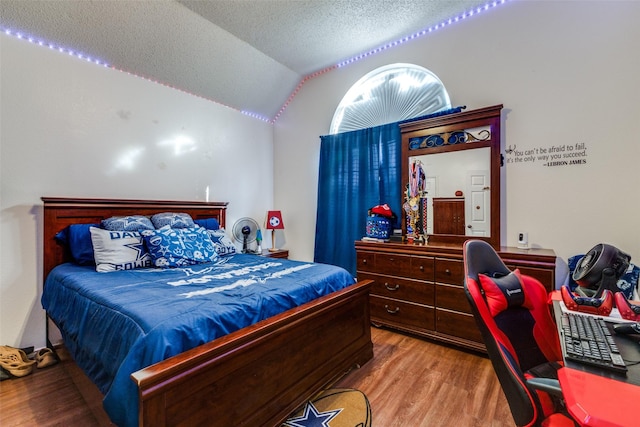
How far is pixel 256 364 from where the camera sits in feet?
4.72

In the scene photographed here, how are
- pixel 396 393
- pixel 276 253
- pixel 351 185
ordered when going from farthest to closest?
pixel 276 253, pixel 351 185, pixel 396 393

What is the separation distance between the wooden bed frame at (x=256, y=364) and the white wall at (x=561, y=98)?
5.34ft

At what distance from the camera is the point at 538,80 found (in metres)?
2.44

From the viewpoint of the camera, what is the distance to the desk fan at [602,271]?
137 cm

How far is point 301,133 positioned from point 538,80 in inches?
103

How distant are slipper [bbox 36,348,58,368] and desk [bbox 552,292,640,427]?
3.12 metres

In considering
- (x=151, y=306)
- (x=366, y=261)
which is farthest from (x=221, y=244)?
(x=151, y=306)

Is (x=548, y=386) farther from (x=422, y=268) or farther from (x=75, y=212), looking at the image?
(x=75, y=212)

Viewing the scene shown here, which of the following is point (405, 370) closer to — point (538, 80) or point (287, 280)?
point (287, 280)

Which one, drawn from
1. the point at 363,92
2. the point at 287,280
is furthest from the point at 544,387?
the point at 363,92

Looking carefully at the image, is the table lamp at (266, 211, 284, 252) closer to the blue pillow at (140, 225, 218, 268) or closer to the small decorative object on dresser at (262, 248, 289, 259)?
the small decorative object on dresser at (262, 248, 289, 259)

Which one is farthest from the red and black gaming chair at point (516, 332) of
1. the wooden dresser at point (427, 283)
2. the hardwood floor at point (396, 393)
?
the wooden dresser at point (427, 283)

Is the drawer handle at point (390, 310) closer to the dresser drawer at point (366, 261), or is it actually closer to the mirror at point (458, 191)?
the dresser drawer at point (366, 261)

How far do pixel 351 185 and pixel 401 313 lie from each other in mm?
1527
